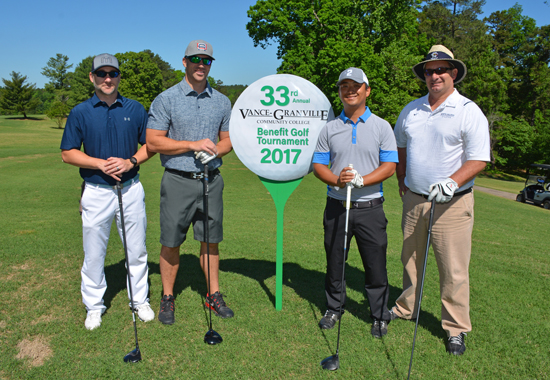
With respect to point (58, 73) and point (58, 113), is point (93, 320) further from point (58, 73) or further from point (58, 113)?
point (58, 73)

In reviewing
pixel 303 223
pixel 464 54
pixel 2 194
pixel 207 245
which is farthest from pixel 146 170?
pixel 464 54

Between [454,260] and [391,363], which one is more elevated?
[454,260]

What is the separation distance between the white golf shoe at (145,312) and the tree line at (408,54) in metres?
24.6

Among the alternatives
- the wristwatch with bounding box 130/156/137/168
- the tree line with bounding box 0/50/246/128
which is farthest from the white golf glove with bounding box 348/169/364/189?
the tree line with bounding box 0/50/246/128

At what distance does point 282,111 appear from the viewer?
3.87 metres

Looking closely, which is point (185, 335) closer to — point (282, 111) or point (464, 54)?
point (282, 111)

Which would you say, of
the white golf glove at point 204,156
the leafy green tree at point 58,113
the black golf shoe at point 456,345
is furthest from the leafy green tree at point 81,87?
the black golf shoe at point 456,345

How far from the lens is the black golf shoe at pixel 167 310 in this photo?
12.2 feet

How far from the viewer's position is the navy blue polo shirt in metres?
3.55

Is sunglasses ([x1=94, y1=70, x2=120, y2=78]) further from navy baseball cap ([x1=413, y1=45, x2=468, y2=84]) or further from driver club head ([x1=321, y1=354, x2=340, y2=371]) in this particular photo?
driver club head ([x1=321, y1=354, x2=340, y2=371])

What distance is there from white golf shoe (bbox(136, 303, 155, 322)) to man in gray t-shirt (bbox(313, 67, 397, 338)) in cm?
167

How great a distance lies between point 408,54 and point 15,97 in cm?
7121

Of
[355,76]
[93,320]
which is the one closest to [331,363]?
[93,320]

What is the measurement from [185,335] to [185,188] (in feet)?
4.57
